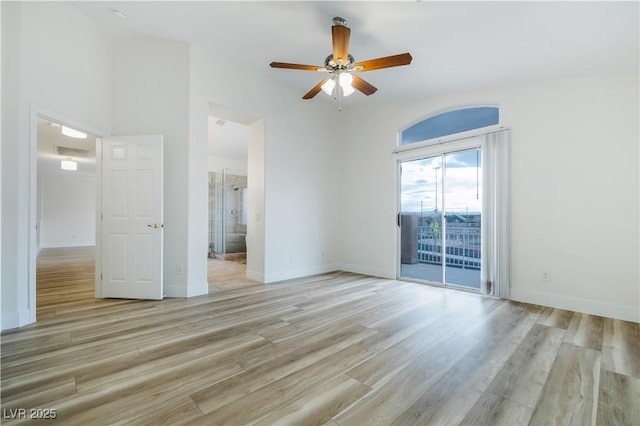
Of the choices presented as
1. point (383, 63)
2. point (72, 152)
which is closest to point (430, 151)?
point (383, 63)

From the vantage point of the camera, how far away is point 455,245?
5.44 metres

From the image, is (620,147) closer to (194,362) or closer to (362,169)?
(362,169)

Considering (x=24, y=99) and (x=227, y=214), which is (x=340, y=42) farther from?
(x=227, y=214)

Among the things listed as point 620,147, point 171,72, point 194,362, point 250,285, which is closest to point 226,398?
point 194,362

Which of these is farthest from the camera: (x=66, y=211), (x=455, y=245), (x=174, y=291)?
(x=66, y=211)

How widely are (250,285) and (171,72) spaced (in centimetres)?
338

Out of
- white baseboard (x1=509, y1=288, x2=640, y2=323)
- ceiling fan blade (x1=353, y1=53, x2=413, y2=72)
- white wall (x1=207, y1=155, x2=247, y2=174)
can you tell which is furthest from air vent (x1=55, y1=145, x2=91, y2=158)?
white baseboard (x1=509, y1=288, x2=640, y2=323)

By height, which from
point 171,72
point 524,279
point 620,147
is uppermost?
point 171,72

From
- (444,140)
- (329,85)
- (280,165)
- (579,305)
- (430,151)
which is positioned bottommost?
(579,305)

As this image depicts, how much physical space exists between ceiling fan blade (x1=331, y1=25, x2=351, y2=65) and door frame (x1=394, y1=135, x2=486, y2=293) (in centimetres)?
244

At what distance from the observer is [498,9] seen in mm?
2740

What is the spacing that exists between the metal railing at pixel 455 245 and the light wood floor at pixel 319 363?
1630 millimetres

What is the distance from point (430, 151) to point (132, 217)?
4.73 m

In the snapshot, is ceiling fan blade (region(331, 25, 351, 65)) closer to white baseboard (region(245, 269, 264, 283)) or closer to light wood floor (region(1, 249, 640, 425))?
light wood floor (region(1, 249, 640, 425))
